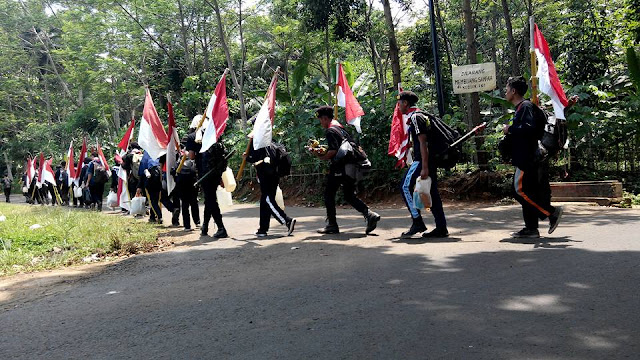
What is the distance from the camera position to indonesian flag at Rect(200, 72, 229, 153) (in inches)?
328

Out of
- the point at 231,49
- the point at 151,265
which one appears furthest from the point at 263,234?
the point at 231,49

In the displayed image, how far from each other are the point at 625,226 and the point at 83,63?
2840 cm

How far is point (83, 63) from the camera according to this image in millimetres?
29266

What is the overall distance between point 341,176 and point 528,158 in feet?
8.42

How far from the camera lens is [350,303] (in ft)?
13.7

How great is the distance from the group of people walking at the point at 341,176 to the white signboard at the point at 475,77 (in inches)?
190

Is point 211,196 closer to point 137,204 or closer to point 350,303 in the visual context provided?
point 137,204

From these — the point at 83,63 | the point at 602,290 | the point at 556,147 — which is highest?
the point at 83,63

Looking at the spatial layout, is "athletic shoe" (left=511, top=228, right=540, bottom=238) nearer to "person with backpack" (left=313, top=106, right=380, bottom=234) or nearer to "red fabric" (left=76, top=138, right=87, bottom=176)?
"person with backpack" (left=313, top=106, right=380, bottom=234)

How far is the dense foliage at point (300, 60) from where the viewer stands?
13797mm

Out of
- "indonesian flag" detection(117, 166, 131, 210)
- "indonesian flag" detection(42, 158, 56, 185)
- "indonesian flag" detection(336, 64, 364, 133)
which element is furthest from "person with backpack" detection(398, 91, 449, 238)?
"indonesian flag" detection(42, 158, 56, 185)

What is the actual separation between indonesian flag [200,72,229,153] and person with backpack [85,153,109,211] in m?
8.93

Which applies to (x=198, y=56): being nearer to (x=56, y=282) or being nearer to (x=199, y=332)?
(x=56, y=282)

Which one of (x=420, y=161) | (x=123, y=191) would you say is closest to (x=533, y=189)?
(x=420, y=161)
